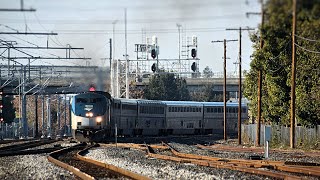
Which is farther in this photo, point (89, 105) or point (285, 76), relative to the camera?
point (285, 76)

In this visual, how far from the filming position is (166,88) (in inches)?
4742

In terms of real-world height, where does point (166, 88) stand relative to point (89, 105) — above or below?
above

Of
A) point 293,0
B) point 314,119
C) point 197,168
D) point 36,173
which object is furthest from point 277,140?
point 293,0

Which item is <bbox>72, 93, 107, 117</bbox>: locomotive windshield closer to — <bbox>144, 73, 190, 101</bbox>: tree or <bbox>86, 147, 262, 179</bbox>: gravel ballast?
<bbox>86, 147, 262, 179</bbox>: gravel ballast

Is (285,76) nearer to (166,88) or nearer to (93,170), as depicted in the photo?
(93,170)

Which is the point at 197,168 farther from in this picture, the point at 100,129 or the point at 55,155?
the point at 100,129

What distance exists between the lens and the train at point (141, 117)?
4225 centimetres

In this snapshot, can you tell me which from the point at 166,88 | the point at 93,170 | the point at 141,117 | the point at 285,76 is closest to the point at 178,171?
the point at 93,170

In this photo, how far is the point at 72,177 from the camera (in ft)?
62.3

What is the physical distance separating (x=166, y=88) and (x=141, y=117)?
202 ft

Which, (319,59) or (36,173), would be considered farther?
(319,59)

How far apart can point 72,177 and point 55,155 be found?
10.8 meters

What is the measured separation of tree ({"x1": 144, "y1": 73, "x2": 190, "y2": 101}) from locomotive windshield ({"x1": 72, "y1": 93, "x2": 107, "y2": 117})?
230 ft

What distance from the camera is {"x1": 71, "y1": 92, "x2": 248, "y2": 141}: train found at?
4225 centimetres
